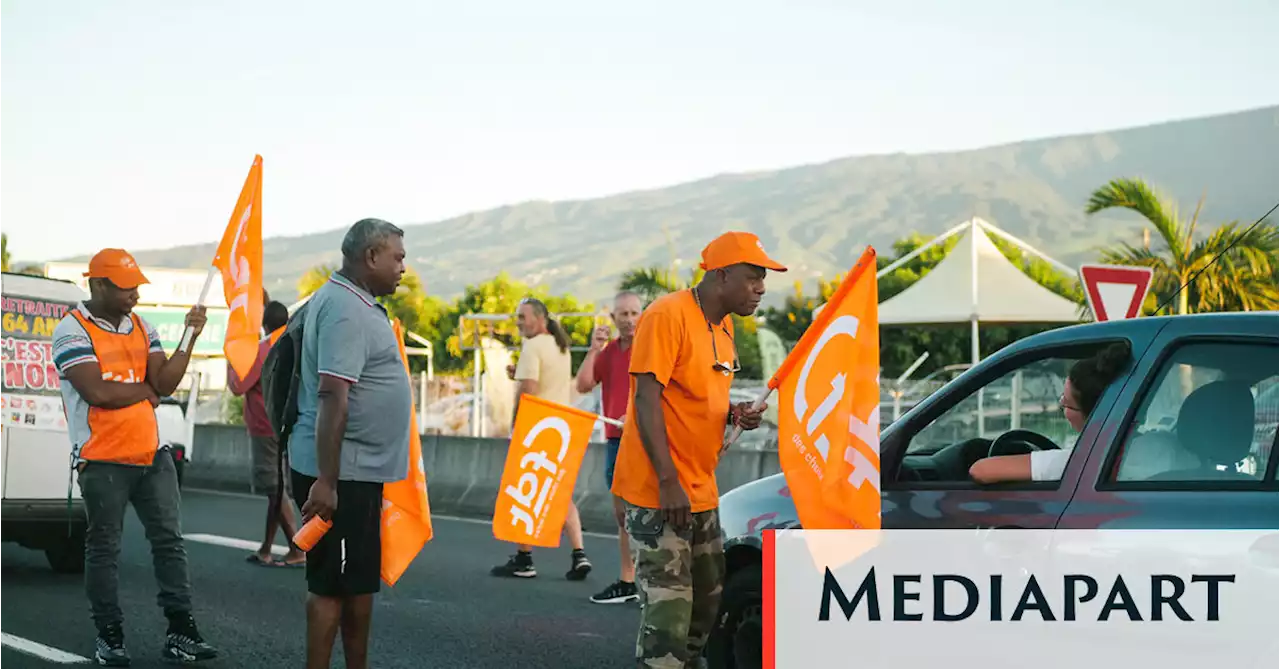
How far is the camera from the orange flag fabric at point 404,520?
574 cm

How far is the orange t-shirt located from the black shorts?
930 millimetres

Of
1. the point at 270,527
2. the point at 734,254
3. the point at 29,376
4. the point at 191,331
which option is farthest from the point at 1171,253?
the point at 734,254

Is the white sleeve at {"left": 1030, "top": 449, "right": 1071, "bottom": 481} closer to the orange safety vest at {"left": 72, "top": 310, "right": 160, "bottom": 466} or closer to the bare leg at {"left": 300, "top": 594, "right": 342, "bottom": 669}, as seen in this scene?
the bare leg at {"left": 300, "top": 594, "right": 342, "bottom": 669}

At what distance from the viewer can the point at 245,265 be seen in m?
7.56

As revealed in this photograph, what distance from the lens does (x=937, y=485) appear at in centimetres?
495

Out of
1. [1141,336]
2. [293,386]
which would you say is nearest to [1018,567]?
[1141,336]

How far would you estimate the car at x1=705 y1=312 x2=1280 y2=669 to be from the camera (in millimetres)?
4246

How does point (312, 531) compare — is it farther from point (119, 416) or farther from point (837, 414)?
point (119, 416)

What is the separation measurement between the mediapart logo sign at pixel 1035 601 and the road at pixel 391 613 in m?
3.41

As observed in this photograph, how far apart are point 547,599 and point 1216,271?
863 centimetres

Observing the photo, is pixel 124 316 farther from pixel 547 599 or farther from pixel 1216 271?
pixel 1216 271

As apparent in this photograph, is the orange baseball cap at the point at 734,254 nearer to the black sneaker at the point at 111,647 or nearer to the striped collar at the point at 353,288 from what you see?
the striped collar at the point at 353,288

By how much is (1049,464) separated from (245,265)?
14.2 ft

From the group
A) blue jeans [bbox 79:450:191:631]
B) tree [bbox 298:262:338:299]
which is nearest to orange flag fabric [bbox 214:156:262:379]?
Answer: blue jeans [bbox 79:450:191:631]
